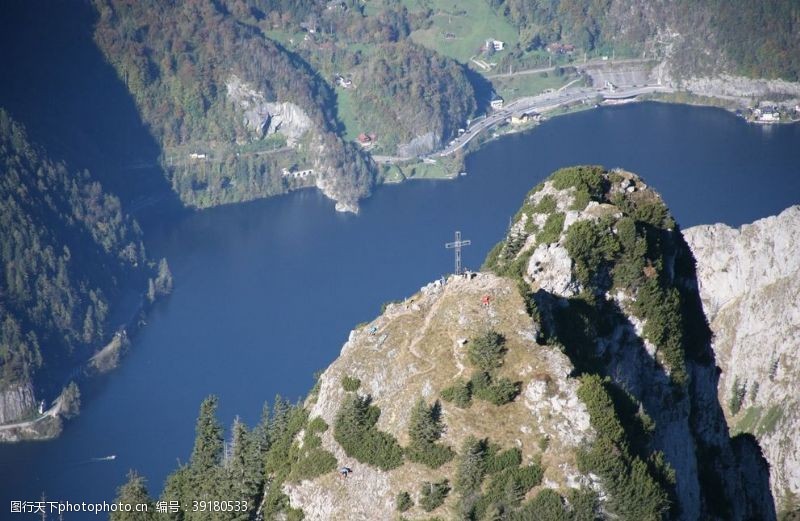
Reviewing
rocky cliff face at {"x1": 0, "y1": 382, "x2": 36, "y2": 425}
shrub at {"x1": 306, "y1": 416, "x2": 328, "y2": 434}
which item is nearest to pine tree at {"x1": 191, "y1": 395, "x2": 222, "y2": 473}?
shrub at {"x1": 306, "y1": 416, "x2": 328, "y2": 434}

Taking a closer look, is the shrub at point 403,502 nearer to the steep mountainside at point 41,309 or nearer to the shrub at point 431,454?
the shrub at point 431,454

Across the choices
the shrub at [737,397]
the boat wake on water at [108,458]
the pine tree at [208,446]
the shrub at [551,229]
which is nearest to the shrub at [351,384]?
the shrub at [551,229]

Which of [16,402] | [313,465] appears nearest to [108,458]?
[16,402]

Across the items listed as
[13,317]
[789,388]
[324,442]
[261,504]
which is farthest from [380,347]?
[13,317]

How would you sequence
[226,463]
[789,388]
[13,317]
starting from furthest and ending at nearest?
[13,317], [789,388], [226,463]

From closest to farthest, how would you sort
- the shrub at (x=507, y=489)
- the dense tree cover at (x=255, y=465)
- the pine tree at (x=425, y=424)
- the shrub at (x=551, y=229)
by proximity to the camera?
the shrub at (x=507, y=489)
the pine tree at (x=425, y=424)
the dense tree cover at (x=255, y=465)
the shrub at (x=551, y=229)

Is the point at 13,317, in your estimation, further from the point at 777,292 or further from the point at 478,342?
the point at 478,342

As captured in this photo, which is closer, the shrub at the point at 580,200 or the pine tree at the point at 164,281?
the shrub at the point at 580,200
